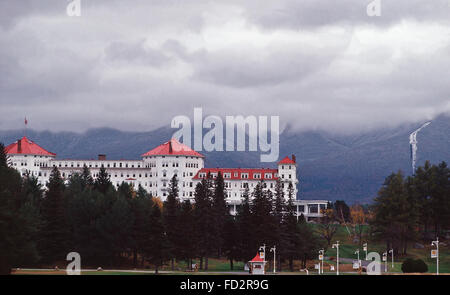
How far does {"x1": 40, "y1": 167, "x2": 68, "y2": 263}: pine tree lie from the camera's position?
351 feet

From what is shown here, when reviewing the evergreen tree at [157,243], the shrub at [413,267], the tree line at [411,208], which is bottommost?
the shrub at [413,267]

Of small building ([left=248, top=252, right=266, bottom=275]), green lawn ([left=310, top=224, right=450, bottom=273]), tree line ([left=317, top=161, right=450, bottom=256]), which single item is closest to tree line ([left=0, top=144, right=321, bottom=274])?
small building ([left=248, top=252, right=266, bottom=275])

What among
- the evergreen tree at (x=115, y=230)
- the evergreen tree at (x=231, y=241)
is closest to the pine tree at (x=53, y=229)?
the evergreen tree at (x=115, y=230)

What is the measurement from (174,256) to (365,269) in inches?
1011

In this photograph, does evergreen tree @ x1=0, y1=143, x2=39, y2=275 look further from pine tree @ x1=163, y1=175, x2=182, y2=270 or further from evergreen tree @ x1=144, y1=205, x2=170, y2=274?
pine tree @ x1=163, y1=175, x2=182, y2=270

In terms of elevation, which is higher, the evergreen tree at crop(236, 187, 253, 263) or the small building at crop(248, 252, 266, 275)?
the evergreen tree at crop(236, 187, 253, 263)

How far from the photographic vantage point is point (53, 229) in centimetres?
10875

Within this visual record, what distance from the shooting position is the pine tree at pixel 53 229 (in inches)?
4208

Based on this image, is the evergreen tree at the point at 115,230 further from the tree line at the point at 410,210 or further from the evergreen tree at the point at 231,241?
the tree line at the point at 410,210

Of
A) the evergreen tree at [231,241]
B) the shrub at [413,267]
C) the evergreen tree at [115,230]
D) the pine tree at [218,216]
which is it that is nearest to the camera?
the shrub at [413,267]

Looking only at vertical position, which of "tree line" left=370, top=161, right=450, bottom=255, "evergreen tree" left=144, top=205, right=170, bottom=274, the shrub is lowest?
the shrub

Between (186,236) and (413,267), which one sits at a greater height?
(186,236)

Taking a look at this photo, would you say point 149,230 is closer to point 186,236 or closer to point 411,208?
point 186,236

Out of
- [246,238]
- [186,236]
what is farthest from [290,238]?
[186,236]
